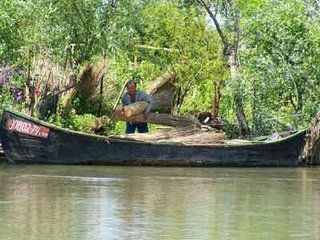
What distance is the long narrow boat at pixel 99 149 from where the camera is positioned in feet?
57.7

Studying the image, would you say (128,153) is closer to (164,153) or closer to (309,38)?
(164,153)

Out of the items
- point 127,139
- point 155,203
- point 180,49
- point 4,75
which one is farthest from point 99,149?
point 155,203

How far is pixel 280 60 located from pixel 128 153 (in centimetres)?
446

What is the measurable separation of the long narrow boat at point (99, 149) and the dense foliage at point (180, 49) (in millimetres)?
1741

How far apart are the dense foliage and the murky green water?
10.1ft

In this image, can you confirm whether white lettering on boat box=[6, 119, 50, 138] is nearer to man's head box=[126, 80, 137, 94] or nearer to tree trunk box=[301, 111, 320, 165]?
man's head box=[126, 80, 137, 94]

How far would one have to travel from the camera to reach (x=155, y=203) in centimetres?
1199

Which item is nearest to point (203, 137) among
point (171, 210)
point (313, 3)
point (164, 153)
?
point (164, 153)

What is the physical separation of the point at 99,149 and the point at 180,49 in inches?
190

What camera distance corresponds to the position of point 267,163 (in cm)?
1880

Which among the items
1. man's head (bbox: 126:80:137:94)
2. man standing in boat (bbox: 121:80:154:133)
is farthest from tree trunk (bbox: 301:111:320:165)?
man's head (bbox: 126:80:137:94)

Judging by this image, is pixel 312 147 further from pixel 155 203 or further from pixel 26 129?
pixel 155 203

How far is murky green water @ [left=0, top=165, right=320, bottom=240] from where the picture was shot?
9648 millimetres

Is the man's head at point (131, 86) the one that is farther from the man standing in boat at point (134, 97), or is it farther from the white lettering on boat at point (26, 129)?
the white lettering on boat at point (26, 129)
